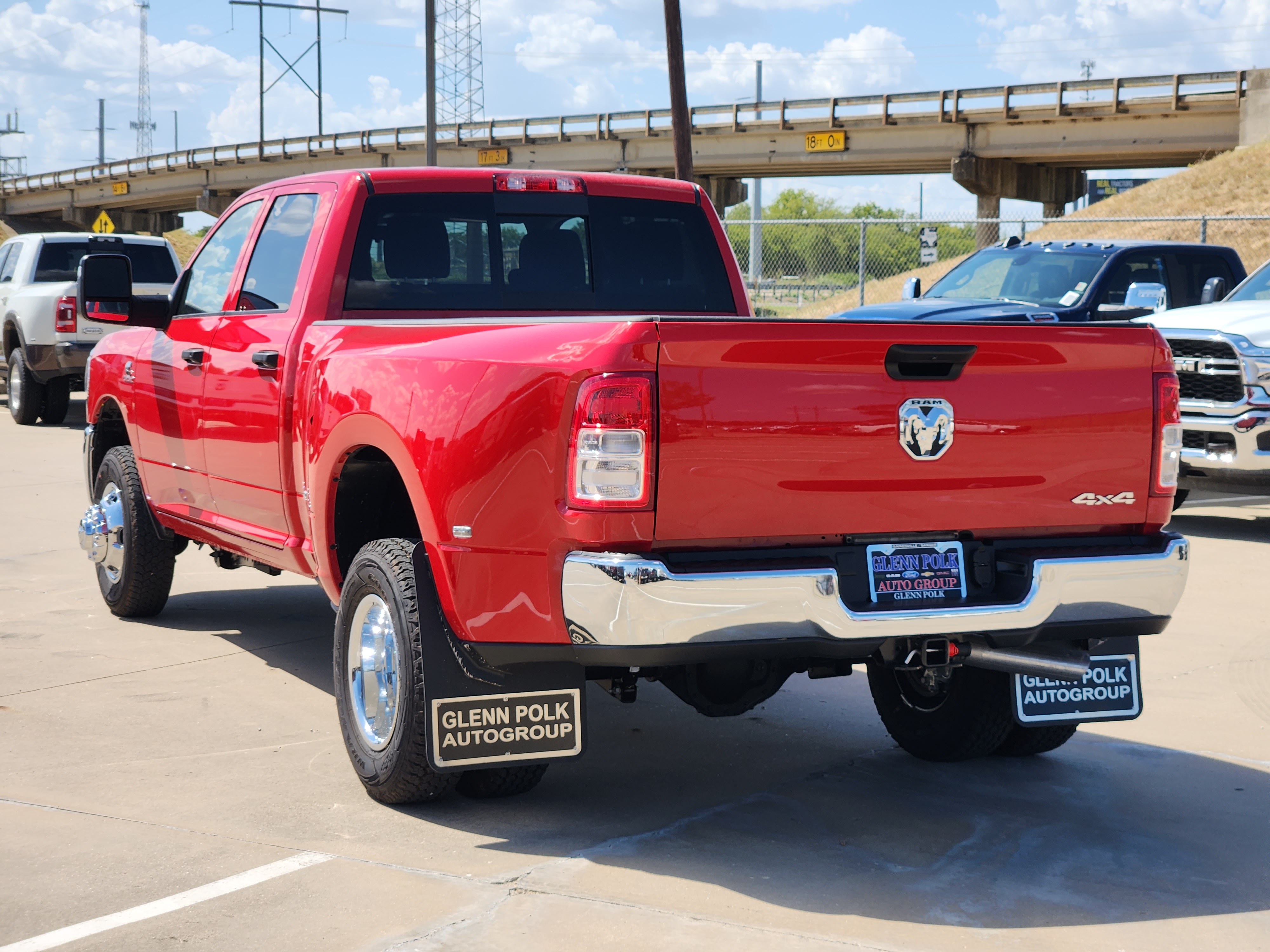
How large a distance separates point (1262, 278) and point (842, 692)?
7.19 metres

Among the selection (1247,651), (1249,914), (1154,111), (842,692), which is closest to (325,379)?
(842,692)

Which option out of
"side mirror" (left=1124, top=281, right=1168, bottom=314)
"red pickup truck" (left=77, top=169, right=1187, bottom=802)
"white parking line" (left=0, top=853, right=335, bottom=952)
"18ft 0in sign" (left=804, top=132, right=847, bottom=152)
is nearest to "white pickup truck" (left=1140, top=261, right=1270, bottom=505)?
"side mirror" (left=1124, top=281, right=1168, bottom=314)

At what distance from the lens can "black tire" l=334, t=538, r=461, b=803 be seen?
4211 millimetres

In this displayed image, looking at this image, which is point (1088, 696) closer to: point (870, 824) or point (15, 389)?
point (870, 824)

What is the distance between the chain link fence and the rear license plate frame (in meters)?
4.25

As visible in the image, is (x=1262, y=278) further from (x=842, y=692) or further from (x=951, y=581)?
(x=951, y=581)

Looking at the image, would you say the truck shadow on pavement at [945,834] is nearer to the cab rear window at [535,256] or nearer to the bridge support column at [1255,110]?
the cab rear window at [535,256]

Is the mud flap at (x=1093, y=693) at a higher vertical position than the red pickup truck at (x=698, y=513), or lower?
lower

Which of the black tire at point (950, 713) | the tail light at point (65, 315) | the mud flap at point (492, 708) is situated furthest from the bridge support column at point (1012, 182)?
the mud flap at point (492, 708)

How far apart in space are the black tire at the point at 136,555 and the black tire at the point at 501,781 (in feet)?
10.2

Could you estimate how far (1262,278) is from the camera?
11.7 m

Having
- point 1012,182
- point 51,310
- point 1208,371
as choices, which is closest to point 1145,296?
point 1208,371

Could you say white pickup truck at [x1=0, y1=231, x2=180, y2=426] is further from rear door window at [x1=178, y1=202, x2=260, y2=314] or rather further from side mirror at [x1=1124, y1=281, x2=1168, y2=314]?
side mirror at [x1=1124, y1=281, x2=1168, y2=314]

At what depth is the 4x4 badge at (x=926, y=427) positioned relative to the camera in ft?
13.1
